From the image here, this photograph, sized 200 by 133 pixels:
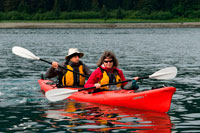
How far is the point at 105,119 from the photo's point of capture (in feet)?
33.8

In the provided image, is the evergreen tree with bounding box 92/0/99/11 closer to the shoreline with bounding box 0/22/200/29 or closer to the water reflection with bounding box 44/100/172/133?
the shoreline with bounding box 0/22/200/29

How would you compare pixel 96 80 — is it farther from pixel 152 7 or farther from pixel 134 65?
pixel 152 7

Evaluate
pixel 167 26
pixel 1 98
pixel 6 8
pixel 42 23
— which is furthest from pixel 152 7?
pixel 1 98

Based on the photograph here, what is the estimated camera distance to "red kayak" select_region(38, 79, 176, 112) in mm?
10914

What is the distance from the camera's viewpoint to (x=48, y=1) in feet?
402

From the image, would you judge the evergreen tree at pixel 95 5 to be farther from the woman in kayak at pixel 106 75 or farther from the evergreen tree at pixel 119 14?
the woman in kayak at pixel 106 75

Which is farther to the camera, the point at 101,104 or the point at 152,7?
the point at 152,7

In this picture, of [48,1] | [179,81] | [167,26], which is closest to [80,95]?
[179,81]

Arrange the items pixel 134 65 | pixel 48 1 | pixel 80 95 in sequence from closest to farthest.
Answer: pixel 80 95 < pixel 134 65 < pixel 48 1

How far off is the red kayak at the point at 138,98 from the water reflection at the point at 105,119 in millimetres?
158

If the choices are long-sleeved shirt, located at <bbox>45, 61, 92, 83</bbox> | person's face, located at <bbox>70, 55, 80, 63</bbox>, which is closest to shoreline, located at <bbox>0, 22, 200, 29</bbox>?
long-sleeved shirt, located at <bbox>45, 61, 92, 83</bbox>

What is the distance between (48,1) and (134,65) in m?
102

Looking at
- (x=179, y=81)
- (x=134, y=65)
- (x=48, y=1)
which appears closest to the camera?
(x=179, y=81)

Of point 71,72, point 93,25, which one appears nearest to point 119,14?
point 93,25
